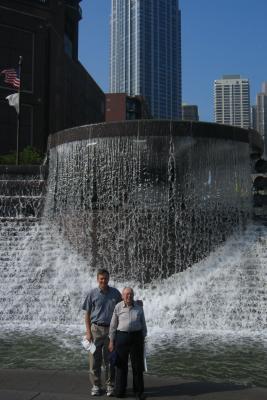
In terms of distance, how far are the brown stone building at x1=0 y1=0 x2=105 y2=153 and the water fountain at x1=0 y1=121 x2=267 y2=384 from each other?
28530mm

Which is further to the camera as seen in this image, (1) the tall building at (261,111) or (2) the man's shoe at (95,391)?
(1) the tall building at (261,111)

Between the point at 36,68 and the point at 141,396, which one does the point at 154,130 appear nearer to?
the point at 141,396

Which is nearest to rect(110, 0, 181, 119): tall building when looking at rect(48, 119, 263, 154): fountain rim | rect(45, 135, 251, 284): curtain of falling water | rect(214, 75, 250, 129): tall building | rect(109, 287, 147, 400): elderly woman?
rect(214, 75, 250, 129): tall building

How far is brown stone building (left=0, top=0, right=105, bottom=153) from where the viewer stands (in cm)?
4266

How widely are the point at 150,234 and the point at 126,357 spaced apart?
7.76 meters

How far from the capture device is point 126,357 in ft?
19.4

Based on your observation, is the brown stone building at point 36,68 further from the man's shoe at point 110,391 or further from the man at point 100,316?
the man's shoe at point 110,391

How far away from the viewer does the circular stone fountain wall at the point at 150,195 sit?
13625mm

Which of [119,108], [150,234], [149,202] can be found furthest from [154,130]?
[119,108]

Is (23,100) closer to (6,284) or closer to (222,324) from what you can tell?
(6,284)

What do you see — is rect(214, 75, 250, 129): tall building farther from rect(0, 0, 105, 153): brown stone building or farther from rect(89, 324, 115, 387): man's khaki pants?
rect(89, 324, 115, 387): man's khaki pants

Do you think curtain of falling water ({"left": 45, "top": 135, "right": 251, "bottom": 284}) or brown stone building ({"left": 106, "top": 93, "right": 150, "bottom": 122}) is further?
A: brown stone building ({"left": 106, "top": 93, "right": 150, "bottom": 122})

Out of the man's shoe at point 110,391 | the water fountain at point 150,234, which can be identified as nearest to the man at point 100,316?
the man's shoe at point 110,391

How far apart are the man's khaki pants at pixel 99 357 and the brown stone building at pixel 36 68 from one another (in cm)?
3777
